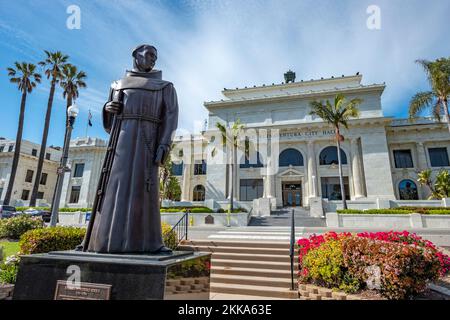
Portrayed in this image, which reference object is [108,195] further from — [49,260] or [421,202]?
→ [421,202]

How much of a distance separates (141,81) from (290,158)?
101 ft

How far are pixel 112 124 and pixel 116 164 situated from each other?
0.76m

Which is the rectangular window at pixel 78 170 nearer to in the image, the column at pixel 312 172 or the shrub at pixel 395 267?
the column at pixel 312 172

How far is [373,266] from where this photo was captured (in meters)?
5.59

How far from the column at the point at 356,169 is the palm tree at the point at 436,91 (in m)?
9.60

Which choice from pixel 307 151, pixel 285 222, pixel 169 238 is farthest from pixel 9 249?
pixel 307 151

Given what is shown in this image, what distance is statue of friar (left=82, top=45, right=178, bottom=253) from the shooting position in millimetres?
3359

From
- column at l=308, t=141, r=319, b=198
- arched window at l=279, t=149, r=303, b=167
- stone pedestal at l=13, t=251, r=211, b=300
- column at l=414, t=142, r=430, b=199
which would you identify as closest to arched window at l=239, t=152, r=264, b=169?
arched window at l=279, t=149, r=303, b=167

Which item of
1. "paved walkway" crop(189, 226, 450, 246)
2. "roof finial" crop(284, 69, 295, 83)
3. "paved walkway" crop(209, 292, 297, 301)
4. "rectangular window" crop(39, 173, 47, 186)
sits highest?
"roof finial" crop(284, 69, 295, 83)

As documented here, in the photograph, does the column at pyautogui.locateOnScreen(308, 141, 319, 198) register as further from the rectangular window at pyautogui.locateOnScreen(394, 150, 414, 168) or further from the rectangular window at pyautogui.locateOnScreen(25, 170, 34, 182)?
the rectangular window at pyautogui.locateOnScreen(25, 170, 34, 182)

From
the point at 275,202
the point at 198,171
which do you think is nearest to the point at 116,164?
the point at 275,202

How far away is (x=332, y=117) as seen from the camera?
24.5 metres

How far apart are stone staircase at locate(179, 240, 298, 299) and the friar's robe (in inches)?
156

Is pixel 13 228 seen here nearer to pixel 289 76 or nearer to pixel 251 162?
→ pixel 251 162
